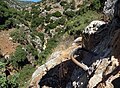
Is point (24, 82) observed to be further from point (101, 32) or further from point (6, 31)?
point (6, 31)

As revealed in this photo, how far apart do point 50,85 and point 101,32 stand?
11.9 feet

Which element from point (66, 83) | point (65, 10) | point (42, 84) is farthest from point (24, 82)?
point (65, 10)

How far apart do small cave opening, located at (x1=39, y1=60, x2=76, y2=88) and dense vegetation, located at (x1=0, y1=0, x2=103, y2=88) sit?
176cm

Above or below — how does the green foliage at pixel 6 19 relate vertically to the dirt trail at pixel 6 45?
above

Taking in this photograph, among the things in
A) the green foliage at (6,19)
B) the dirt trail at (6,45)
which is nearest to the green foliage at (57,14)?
the green foliage at (6,19)

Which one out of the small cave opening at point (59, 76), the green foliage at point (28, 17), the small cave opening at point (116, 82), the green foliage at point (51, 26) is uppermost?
the small cave opening at point (116, 82)

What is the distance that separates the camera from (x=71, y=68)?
48.5ft

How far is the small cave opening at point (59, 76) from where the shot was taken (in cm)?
1493

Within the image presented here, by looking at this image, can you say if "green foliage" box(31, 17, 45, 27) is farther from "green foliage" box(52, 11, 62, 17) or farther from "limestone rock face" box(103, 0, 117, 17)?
"limestone rock face" box(103, 0, 117, 17)

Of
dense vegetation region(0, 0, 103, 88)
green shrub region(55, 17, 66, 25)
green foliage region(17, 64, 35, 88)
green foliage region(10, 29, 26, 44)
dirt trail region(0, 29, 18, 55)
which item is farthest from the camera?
green shrub region(55, 17, 66, 25)

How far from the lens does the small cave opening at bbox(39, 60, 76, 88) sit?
14.9 meters

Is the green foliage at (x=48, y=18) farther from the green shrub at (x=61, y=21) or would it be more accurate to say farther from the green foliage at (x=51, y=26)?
the green foliage at (x=51, y=26)

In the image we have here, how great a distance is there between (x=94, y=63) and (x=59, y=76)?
14.3 ft

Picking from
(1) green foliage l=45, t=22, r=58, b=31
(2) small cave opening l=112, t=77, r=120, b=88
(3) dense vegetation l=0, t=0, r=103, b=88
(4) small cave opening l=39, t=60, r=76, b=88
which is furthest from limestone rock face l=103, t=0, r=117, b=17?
(1) green foliage l=45, t=22, r=58, b=31
